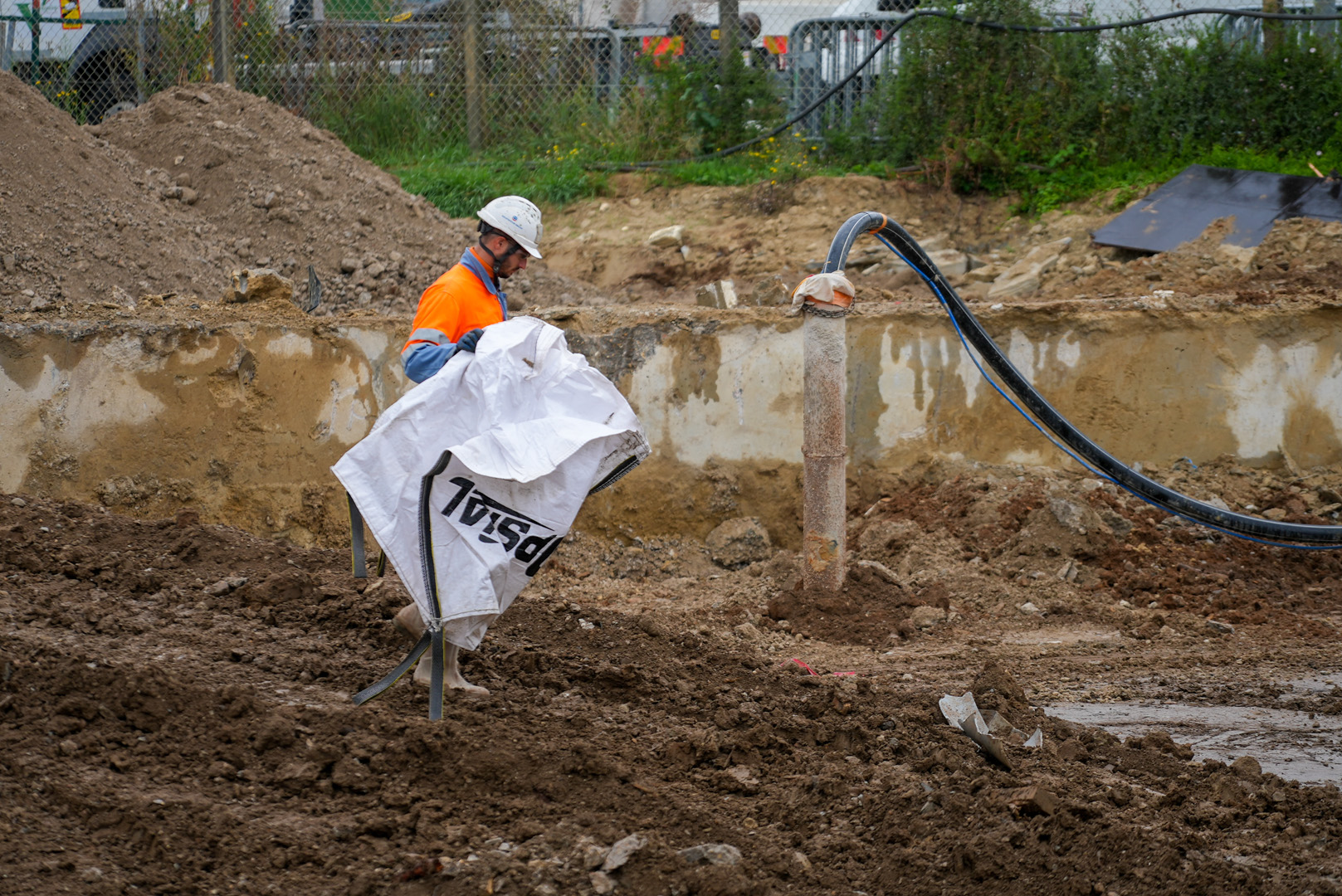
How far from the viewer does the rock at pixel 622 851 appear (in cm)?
303

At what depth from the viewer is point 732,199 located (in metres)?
11.7

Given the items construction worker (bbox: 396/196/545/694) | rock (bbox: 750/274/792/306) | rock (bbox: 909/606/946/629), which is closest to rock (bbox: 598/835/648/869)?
construction worker (bbox: 396/196/545/694)

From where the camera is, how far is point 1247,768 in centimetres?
386

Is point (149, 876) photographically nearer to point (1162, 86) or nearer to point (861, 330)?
point (861, 330)

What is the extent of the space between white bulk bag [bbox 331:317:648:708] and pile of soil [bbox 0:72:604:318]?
429 centimetres

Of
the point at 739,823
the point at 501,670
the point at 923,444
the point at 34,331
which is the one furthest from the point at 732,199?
the point at 739,823

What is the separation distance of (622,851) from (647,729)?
1.09 m

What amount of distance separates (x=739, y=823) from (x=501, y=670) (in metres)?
1.54

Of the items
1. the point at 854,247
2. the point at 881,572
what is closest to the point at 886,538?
the point at 881,572

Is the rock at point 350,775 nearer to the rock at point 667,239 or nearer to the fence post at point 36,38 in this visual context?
the rock at point 667,239

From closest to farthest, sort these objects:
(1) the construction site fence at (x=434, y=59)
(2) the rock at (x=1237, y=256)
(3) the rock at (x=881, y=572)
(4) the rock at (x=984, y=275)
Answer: (3) the rock at (x=881, y=572) → (2) the rock at (x=1237, y=256) → (4) the rock at (x=984, y=275) → (1) the construction site fence at (x=434, y=59)

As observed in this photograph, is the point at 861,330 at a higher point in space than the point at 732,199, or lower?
lower

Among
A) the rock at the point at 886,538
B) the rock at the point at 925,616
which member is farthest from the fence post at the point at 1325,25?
the rock at the point at 925,616

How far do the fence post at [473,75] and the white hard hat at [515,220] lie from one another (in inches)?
328
